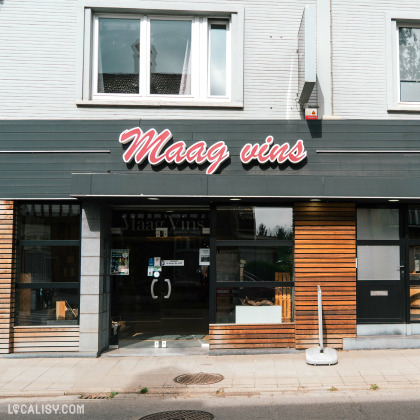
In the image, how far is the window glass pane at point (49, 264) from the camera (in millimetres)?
8922

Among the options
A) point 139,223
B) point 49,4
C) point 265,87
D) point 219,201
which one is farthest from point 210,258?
point 49,4

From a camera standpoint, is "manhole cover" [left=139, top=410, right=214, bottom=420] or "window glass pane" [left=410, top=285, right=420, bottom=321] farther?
"window glass pane" [left=410, top=285, right=420, bottom=321]

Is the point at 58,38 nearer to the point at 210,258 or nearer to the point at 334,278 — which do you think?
the point at 210,258

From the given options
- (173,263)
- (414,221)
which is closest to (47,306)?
(173,263)

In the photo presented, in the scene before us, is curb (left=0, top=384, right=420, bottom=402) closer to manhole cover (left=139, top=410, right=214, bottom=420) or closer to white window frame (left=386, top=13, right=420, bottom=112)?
manhole cover (left=139, top=410, right=214, bottom=420)

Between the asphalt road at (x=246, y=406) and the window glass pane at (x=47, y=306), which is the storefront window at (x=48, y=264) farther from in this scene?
the asphalt road at (x=246, y=406)

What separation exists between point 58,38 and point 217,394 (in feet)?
23.4

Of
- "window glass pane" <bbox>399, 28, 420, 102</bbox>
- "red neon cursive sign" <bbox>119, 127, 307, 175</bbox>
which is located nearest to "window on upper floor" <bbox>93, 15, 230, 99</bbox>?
"red neon cursive sign" <bbox>119, 127, 307, 175</bbox>

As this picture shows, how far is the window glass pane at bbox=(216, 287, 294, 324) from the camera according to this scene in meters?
8.96

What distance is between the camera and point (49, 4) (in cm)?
912

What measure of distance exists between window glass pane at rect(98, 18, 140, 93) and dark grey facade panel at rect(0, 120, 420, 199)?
0.90 m

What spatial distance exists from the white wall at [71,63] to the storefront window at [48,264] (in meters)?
1.92

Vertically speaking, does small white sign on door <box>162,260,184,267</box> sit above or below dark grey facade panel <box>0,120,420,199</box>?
below

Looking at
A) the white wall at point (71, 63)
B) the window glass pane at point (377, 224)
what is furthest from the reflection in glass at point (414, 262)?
the white wall at point (71, 63)
